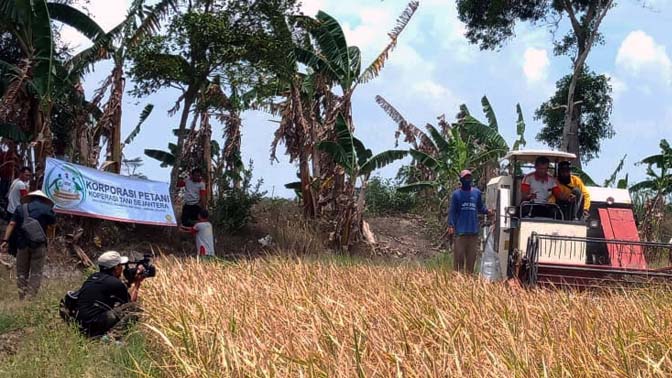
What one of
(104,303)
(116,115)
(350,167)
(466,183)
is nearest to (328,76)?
(350,167)

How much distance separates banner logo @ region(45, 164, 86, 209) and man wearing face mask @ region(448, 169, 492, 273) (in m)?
6.71

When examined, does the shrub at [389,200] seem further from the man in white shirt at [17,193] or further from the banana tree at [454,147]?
the man in white shirt at [17,193]

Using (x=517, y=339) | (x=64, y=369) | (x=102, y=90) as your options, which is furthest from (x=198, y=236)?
(x=517, y=339)

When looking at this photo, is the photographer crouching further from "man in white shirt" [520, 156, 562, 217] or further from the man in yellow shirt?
the man in yellow shirt

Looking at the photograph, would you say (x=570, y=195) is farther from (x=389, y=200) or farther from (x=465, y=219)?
(x=389, y=200)

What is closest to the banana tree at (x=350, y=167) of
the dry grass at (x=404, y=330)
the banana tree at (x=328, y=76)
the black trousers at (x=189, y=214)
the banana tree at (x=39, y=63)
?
the banana tree at (x=328, y=76)

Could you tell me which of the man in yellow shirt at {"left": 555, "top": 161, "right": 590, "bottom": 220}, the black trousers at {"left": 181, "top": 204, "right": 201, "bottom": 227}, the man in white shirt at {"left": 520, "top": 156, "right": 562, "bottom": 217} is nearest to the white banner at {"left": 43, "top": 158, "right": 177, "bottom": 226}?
the black trousers at {"left": 181, "top": 204, "right": 201, "bottom": 227}

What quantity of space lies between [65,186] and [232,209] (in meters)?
5.45

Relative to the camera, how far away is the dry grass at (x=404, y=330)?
469cm

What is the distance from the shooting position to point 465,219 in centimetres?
1188

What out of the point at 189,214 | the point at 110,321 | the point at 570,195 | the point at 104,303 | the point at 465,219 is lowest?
the point at 110,321

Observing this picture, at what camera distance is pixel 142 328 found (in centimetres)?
775

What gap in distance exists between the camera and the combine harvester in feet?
31.0

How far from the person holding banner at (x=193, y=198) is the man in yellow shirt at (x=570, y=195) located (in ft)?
27.5
